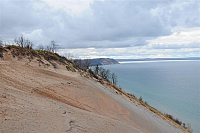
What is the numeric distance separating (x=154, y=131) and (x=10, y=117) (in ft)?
35.2

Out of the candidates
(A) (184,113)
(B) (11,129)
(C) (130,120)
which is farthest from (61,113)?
(A) (184,113)

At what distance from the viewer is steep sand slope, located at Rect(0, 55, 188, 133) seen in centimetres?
854

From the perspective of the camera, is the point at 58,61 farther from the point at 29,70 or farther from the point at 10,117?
the point at 10,117

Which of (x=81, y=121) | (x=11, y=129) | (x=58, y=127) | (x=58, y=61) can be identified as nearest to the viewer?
(x=11, y=129)

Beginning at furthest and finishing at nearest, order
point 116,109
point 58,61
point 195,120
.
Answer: point 195,120 → point 58,61 → point 116,109

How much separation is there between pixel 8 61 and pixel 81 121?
997 cm

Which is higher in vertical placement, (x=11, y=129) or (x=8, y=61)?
(x=8, y=61)

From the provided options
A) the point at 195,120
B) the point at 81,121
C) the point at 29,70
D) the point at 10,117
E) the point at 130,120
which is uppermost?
the point at 29,70

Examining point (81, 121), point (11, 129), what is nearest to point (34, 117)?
point (11, 129)

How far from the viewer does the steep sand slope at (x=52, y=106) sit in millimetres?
8539

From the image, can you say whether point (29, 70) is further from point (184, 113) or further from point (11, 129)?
point (184, 113)

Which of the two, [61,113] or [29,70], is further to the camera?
[29,70]

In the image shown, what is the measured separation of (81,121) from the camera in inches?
Answer: 405

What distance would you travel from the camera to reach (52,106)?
431 inches
